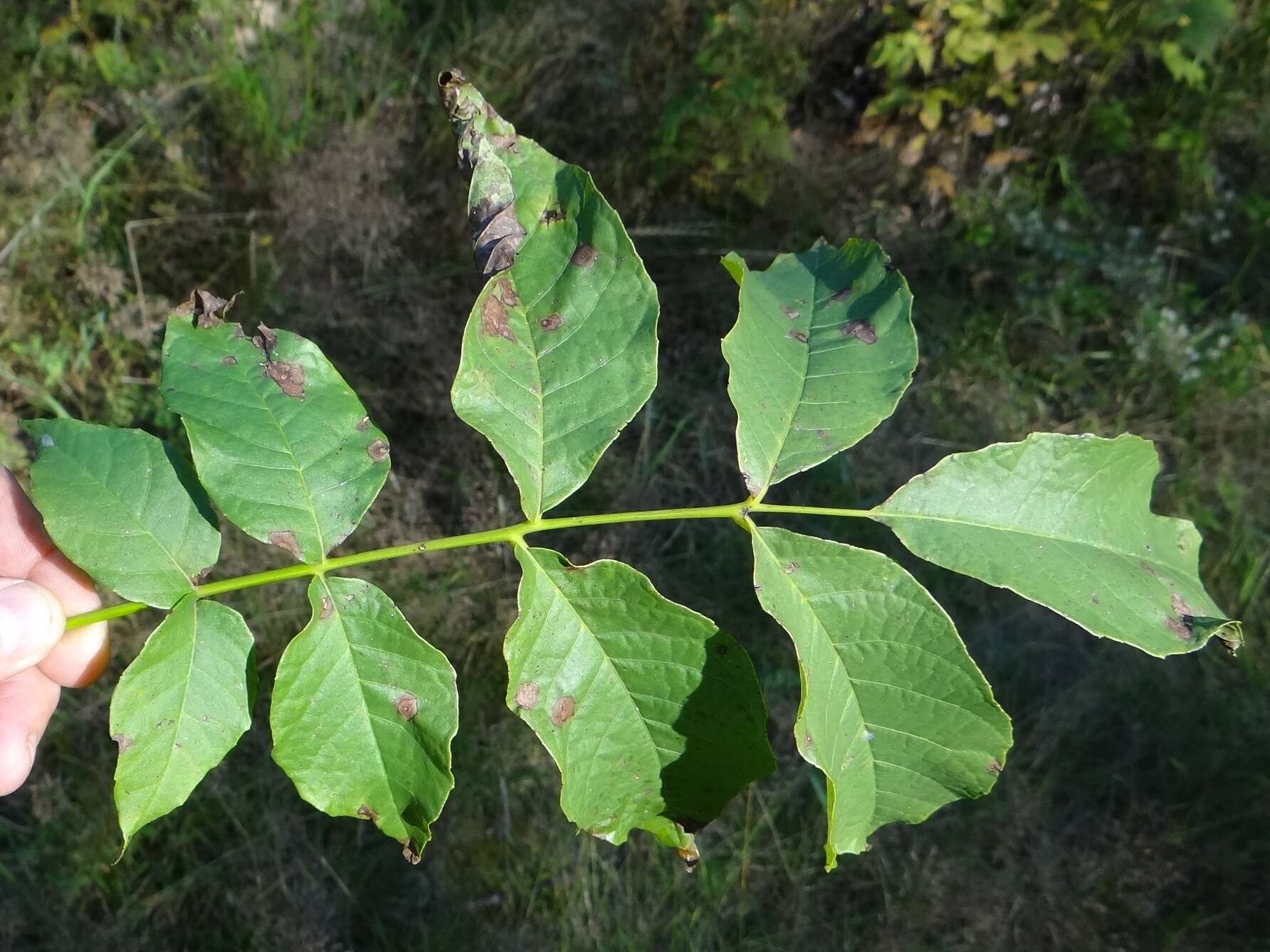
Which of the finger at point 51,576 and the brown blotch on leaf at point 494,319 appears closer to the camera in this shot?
the brown blotch on leaf at point 494,319

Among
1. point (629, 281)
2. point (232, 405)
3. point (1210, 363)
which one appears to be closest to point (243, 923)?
point (232, 405)

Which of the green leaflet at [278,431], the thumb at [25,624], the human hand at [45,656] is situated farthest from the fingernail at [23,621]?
the green leaflet at [278,431]

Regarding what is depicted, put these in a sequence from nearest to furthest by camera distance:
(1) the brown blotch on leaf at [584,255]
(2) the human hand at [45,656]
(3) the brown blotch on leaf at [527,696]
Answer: (3) the brown blotch on leaf at [527,696] < (1) the brown blotch on leaf at [584,255] < (2) the human hand at [45,656]

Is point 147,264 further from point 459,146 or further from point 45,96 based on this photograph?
point 459,146

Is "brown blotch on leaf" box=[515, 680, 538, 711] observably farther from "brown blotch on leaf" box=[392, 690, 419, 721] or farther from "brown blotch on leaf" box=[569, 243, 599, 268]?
"brown blotch on leaf" box=[569, 243, 599, 268]

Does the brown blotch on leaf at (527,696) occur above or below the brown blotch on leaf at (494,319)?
below

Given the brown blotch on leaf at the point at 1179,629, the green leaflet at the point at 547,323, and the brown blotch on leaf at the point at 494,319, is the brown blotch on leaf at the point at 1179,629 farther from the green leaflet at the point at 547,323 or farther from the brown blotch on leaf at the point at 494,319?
the brown blotch on leaf at the point at 494,319

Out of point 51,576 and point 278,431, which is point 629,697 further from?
point 51,576

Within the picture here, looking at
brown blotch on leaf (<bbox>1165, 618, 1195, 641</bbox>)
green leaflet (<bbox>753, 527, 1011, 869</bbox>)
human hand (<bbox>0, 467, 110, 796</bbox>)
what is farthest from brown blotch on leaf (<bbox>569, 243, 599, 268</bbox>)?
human hand (<bbox>0, 467, 110, 796</bbox>)
